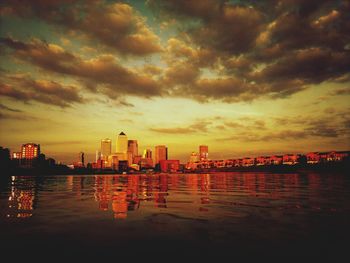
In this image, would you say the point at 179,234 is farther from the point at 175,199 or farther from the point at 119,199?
the point at 119,199

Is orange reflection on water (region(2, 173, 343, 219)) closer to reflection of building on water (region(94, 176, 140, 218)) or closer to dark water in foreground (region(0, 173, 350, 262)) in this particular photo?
reflection of building on water (region(94, 176, 140, 218))

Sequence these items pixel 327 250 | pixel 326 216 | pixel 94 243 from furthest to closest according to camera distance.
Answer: pixel 326 216
pixel 94 243
pixel 327 250

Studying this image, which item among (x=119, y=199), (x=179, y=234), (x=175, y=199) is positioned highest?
(x=179, y=234)

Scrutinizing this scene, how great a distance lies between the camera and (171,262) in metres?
8.61

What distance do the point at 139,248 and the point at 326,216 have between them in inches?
488

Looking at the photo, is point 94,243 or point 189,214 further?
point 189,214

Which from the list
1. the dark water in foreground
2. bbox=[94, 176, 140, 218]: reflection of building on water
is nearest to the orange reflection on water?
bbox=[94, 176, 140, 218]: reflection of building on water

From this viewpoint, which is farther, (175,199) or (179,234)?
(175,199)

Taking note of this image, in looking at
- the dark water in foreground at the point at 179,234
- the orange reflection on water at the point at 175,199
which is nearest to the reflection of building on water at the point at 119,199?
the orange reflection on water at the point at 175,199

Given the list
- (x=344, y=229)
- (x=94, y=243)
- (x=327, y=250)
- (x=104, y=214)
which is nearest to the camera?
(x=327, y=250)

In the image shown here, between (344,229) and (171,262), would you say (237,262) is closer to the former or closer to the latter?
(171,262)

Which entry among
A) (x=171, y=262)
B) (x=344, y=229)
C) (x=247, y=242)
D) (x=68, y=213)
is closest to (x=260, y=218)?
(x=344, y=229)

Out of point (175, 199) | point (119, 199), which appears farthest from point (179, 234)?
point (119, 199)

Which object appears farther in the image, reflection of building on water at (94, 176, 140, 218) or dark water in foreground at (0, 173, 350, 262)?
reflection of building on water at (94, 176, 140, 218)
